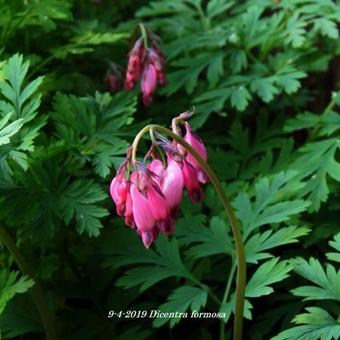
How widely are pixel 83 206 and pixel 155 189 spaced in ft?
1.63

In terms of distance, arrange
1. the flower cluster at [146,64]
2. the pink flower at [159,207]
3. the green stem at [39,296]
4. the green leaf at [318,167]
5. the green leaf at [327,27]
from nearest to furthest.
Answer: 1. the pink flower at [159,207]
2. the green stem at [39,296]
3. the green leaf at [318,167]
4. the flower cluster at [146,64]
5. the green leaf at [327,27]

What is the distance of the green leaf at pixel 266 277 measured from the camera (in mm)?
1760

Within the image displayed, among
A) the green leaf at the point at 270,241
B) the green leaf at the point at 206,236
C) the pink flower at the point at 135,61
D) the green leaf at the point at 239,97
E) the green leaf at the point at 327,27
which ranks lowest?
the green leaf at the point at 206,236

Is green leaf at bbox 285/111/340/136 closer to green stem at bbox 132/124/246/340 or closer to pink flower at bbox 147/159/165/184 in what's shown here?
green stem at bbox 132/124/246/340

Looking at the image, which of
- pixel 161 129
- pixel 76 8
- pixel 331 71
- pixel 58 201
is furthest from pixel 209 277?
pixel 331 71

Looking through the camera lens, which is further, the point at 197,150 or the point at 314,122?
the point at 314,122

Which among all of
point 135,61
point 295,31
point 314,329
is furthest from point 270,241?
point 295,31

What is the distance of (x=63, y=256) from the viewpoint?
7.52 ft

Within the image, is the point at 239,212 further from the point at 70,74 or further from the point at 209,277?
the point at 70,74

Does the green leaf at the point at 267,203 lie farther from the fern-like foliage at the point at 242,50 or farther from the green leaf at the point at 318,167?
the fern-like foliage at the point at 242,50

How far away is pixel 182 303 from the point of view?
184cm

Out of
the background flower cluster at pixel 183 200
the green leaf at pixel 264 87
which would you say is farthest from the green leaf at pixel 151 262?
the green leaf at pixel 264 87

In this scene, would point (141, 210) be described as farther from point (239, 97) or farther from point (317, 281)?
point (239, 97)

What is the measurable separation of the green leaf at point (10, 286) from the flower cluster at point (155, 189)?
46 centimetres
